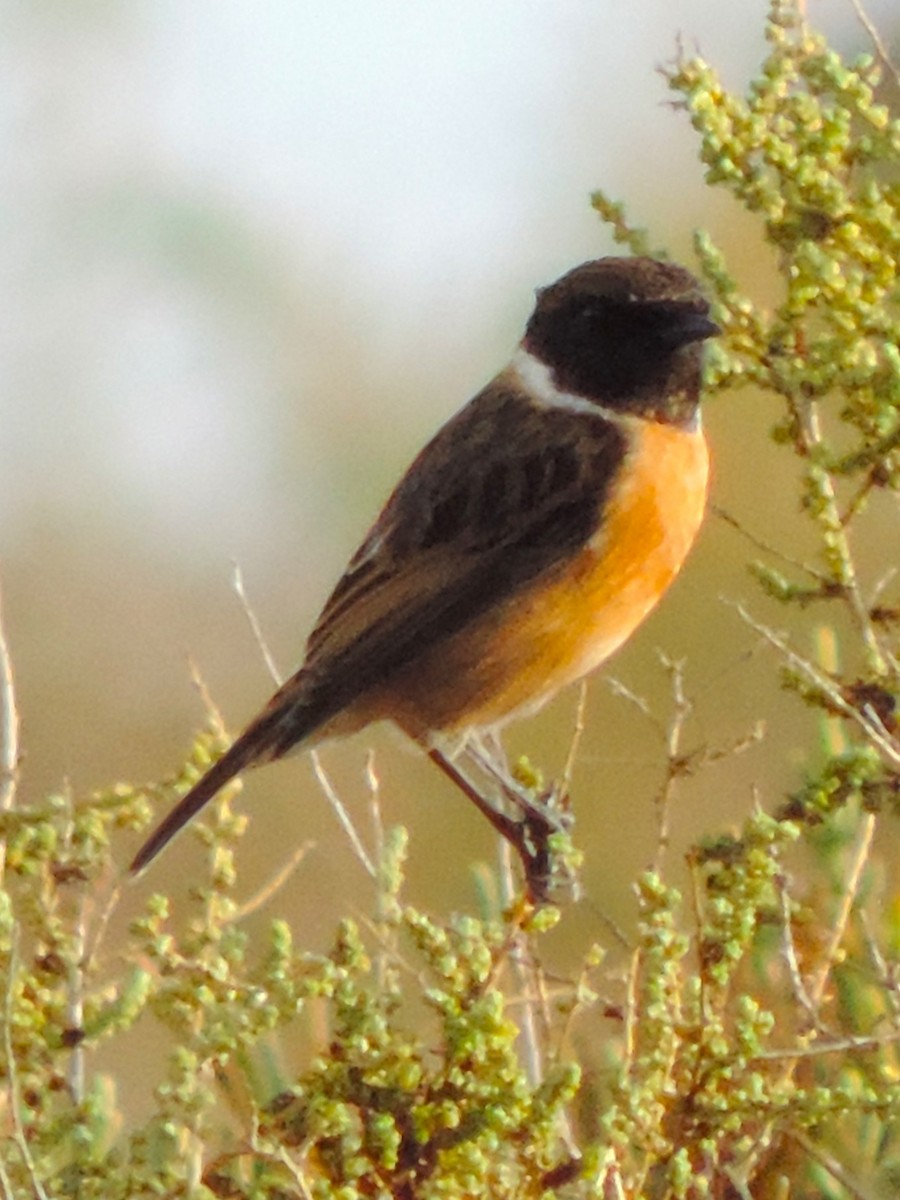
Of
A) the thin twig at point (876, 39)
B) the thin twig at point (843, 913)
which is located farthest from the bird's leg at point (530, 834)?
the thin twig at point (876, 39)

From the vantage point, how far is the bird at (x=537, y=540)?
3809 millimetres

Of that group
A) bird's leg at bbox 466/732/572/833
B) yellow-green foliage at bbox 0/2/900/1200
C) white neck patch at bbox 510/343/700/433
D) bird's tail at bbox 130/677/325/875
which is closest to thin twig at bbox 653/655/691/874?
yellow-green foliage at bbox 0/2/900/1200

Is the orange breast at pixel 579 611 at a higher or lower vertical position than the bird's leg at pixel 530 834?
higher

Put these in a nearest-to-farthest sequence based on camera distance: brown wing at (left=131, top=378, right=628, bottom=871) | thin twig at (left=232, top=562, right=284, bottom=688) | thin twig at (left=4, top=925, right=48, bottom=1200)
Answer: thin twig at (left=4, top=925, right=48, bottom=1200)
thin twig at (left=232, top=562, right=284, bottom=688)
brown wing at (left=131, top=378, right=628, bottom=871)

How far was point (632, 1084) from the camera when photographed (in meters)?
2.20

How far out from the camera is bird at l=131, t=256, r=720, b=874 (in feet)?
12.5

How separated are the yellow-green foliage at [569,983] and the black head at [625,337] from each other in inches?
36.0

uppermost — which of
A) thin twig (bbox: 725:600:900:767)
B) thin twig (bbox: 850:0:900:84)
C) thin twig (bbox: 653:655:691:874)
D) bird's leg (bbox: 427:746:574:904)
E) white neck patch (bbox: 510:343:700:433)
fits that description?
thin twig (bbox: 850:0:900:84)

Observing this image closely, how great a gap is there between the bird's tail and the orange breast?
36cm

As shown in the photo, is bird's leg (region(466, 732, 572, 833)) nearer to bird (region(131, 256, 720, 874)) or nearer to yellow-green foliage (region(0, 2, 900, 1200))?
bird (region(131, 256, 720, 874))

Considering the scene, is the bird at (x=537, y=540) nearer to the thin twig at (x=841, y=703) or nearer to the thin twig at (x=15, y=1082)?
the thin twig at (x=841, y=703)

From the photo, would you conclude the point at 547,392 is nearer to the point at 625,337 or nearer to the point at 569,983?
the point at 625,337

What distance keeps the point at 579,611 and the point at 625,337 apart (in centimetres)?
53

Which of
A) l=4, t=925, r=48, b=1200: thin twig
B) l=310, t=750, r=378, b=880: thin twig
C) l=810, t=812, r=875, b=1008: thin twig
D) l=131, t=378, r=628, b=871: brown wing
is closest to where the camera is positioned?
l=4, t=925, r=48, b=1200: thin twig
